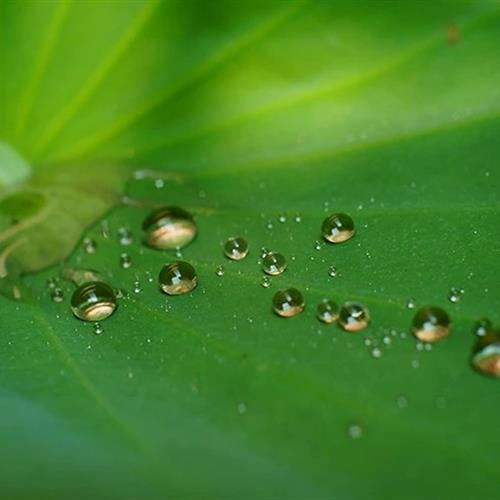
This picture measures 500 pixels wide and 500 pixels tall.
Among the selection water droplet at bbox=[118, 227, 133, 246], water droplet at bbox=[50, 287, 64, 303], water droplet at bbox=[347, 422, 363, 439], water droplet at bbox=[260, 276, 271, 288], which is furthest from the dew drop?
water droplet at bbox=[347, 422, 363, 439]

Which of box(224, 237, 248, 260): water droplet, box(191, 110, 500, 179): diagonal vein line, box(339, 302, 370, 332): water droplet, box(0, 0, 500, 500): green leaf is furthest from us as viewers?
box(191, 110, 500, 179): diagonal vein line

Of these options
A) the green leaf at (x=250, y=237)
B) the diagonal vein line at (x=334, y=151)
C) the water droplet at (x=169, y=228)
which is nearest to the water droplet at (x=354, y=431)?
the green leaf at (x=250, y=237)

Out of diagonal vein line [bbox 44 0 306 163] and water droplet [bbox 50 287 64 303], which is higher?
diagonal vein line [bbox 44 0 306 163]

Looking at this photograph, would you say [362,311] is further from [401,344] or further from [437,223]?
[437,223]

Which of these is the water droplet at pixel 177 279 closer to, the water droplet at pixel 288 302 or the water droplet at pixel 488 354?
the water droplet at pixel 288 302

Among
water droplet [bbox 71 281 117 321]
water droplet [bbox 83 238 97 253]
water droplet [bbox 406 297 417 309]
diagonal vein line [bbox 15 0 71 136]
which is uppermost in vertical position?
diagonal vein line [bbox 15 0 71 136]

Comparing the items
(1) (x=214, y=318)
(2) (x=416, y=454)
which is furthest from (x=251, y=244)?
(2) (x=416, y=454)

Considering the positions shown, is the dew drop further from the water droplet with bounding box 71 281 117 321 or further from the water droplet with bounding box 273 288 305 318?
the water droplet with bounding box 273 288 305 318
